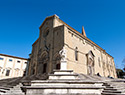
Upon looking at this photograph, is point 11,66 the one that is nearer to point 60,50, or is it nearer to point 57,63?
point 57,63

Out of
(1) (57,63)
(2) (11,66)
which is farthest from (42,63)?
(2) (11,66)

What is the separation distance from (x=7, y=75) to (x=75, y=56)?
1874 cm

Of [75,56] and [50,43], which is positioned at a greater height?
[50,43]

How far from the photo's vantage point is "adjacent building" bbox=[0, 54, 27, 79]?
73.8 ft

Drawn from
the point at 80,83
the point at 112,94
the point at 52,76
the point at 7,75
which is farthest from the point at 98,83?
the point at 7,75

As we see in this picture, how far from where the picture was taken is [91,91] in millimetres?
4527

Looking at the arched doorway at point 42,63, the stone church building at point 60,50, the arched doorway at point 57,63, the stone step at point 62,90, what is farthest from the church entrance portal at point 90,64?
the stone step at point 62,90

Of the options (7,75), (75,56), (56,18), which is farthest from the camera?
(7,75)

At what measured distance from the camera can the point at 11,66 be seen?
78.2 feet

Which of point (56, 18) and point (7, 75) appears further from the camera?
point (7, 75)

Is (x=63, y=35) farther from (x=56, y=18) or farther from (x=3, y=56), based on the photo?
(x=3, y=56)

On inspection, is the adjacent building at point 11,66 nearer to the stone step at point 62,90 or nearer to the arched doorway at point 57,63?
the arched doorway at point 57,63

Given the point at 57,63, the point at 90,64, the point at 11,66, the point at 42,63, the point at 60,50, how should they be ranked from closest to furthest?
1. the point at 57,63
2. the point at 60,50
3. the point at 42,63
4. the point at 90,64
5. the point at 11,66

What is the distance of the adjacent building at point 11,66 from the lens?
73.8ft
